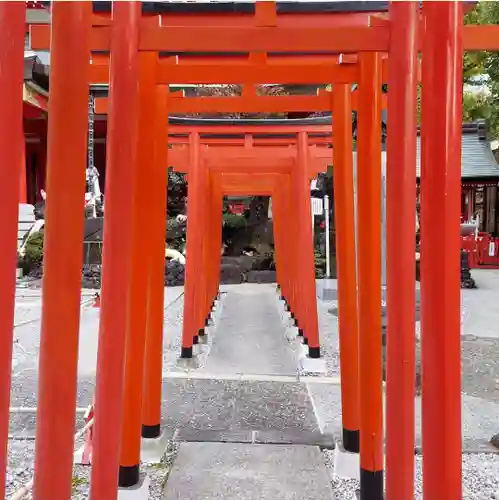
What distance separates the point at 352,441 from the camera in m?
3.22

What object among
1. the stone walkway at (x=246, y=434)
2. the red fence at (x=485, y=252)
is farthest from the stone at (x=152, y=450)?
the red fence at (x=485, y=252)

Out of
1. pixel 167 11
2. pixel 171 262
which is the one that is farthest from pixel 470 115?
pixel 167 11

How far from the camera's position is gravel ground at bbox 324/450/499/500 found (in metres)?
3.01

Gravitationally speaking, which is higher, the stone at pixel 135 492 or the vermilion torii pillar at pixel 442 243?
the vermilion torii pillar at pixel 442 243

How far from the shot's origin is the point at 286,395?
480 cm

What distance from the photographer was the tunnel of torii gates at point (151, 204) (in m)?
1.69

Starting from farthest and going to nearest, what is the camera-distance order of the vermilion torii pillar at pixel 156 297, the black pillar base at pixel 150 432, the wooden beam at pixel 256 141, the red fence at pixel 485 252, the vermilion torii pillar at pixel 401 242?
the red fence at pixel 485 252 < the wooden beam at pixel 256 141 < the black pillar base at pixel 150 432 < the vermilion torii pillar at pixel 156 297 < the vermilion torii pillar at pixel 401 242

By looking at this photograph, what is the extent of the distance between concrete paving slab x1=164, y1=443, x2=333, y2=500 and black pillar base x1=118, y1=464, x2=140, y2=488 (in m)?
0.24

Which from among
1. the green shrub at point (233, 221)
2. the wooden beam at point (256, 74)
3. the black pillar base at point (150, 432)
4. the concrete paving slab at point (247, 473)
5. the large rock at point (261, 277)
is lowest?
the concrete paving slab at point (247, 473)

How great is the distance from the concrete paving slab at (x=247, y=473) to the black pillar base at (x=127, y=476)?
0.79 ft

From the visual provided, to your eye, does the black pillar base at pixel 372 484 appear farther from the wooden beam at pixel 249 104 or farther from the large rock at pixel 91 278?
the large rock at pixel 91 278

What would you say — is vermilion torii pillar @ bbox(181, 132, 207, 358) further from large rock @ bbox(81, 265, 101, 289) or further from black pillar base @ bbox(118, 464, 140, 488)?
large rock @ bbox(81, 265, 101, 289)

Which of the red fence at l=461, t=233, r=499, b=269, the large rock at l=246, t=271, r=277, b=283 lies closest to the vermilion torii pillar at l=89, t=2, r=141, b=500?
the large rock at l=246, t=271, r=277, b=283

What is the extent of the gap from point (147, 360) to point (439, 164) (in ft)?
7.40
